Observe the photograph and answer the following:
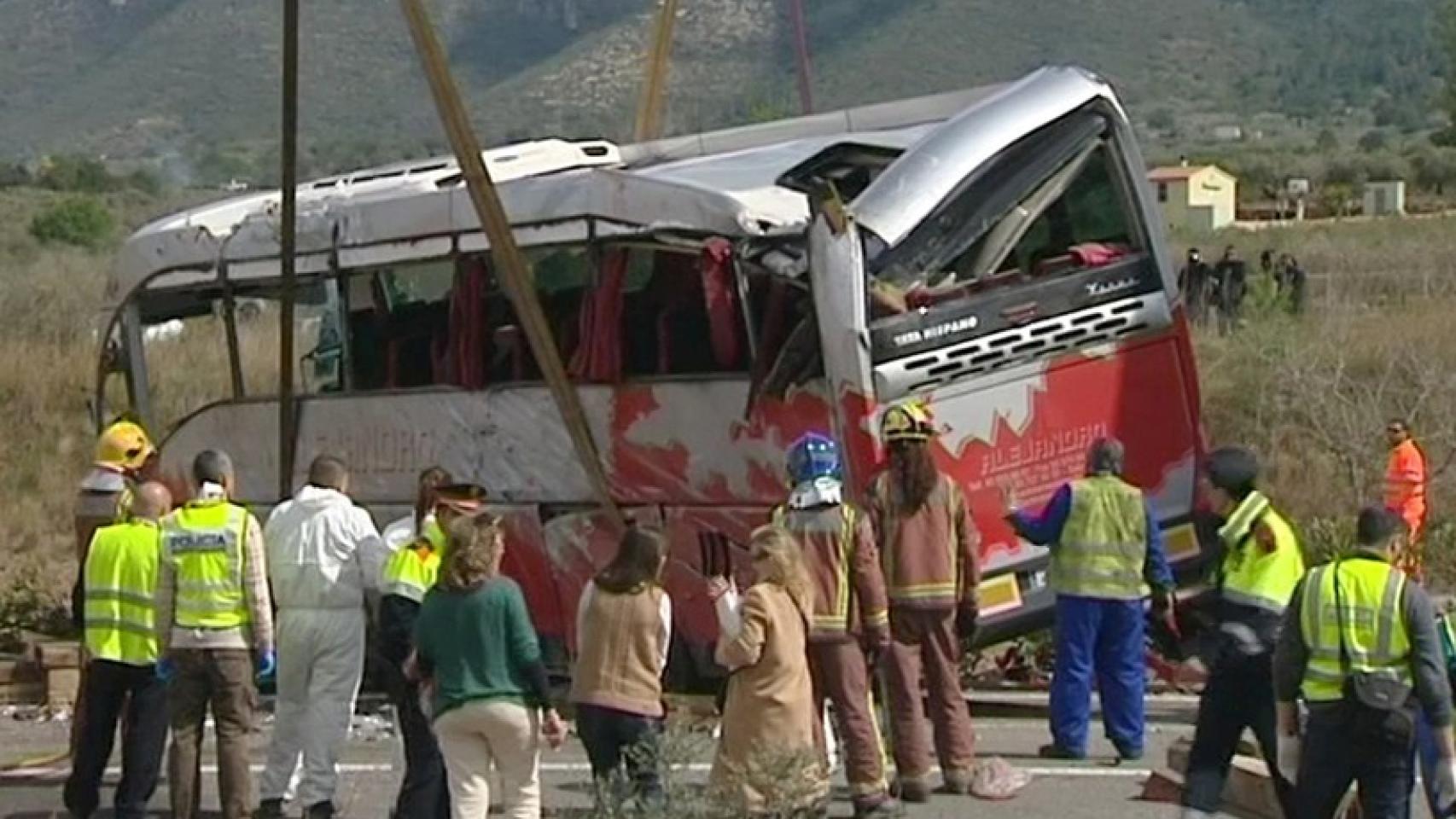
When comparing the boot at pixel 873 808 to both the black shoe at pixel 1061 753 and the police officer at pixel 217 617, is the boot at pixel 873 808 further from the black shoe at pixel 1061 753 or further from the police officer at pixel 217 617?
the police officer at pixel 217 617

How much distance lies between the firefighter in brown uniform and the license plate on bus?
74.8 inches

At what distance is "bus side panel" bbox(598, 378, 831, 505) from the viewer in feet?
45.9

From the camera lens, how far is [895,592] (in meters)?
12.0

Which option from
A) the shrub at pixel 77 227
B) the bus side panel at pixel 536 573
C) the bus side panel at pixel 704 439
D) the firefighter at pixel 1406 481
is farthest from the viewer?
the shrub at pixel 77 227

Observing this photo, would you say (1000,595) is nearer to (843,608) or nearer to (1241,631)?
(843,608)

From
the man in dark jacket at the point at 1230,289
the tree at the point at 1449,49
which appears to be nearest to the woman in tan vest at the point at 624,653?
the man in dark jacket at the point at 1230,289

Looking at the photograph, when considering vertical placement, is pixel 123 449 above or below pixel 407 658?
above

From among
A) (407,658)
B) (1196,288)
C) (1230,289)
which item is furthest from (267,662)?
(1230,289)

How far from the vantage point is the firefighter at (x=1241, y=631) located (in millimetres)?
10547

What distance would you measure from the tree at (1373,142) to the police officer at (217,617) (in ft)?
281

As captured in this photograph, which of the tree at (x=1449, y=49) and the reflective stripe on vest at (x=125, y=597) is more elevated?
the tree at (x=1449, y=49)

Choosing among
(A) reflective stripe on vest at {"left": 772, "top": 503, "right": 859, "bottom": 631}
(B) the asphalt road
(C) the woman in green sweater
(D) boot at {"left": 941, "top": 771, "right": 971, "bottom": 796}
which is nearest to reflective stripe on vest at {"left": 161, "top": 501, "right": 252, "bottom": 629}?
(C) the woman in green sweater

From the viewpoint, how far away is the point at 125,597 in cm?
1133

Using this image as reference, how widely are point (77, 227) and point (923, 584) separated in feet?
152
